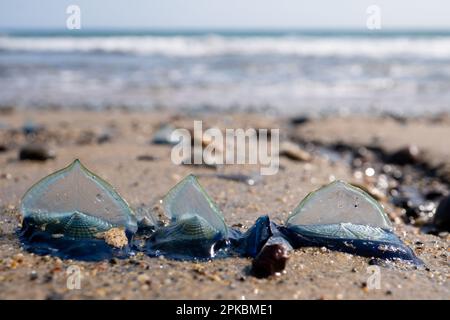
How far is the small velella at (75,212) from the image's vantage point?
229 cm

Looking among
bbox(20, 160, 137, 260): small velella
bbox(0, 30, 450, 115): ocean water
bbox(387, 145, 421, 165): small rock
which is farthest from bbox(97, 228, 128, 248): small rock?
bbox(0, 30, 450, 115): ocean water

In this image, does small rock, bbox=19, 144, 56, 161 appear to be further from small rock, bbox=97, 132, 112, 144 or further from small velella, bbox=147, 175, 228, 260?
small velella, bbox=147, 175, 228, 260

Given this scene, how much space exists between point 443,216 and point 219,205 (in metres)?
1.30

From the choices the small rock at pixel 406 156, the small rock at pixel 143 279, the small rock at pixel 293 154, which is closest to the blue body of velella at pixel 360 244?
the small rock at pixel 143 279

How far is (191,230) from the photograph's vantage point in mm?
2240

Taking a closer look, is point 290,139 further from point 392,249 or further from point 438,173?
point 392,249

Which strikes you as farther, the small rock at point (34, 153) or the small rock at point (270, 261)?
the small rock at point (34, 153)

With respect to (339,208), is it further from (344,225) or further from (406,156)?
(406,156)

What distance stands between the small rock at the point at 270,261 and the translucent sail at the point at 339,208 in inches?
15.2

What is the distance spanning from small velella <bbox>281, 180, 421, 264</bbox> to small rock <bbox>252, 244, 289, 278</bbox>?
296 mm

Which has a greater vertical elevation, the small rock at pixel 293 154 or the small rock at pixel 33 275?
the small rock at pixel 293 154

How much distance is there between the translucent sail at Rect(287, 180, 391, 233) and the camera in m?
2.37

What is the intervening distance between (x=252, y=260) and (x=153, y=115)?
18.7 feet

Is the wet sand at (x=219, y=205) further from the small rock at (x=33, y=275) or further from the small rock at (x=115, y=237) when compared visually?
the small rock at (x=115, y=237)
